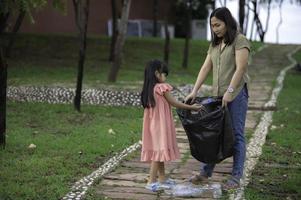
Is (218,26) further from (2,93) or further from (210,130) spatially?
(2,93)

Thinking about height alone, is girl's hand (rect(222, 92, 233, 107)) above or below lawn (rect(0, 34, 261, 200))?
above

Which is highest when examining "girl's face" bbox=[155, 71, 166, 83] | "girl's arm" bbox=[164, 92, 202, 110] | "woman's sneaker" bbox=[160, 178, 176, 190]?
"girl's face" bbox=[155, 71, 166, 83]

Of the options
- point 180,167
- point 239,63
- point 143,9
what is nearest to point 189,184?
point 180,167

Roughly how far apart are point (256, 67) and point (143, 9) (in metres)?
14.1

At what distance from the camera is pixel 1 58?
24.1 feet

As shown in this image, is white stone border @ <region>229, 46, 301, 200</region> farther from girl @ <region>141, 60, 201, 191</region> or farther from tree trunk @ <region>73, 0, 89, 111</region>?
tree trunk @ <region>73, 0, 89, 111</region>

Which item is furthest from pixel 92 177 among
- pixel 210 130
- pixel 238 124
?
pixel 238 124

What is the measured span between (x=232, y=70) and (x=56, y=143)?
10.6ft

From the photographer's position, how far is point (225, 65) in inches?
228

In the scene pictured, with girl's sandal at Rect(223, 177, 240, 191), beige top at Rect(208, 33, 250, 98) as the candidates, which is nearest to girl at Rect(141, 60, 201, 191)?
beige top at Rect(208, 33, 250, 98)

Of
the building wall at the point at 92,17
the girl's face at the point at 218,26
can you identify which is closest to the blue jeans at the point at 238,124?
the girl's face at the point at 218,26

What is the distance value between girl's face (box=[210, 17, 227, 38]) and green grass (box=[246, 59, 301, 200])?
5.24 feet

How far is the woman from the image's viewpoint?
566cm

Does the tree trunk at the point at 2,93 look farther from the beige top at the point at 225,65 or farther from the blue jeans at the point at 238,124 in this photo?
the blue jeans at the point at 238,124
